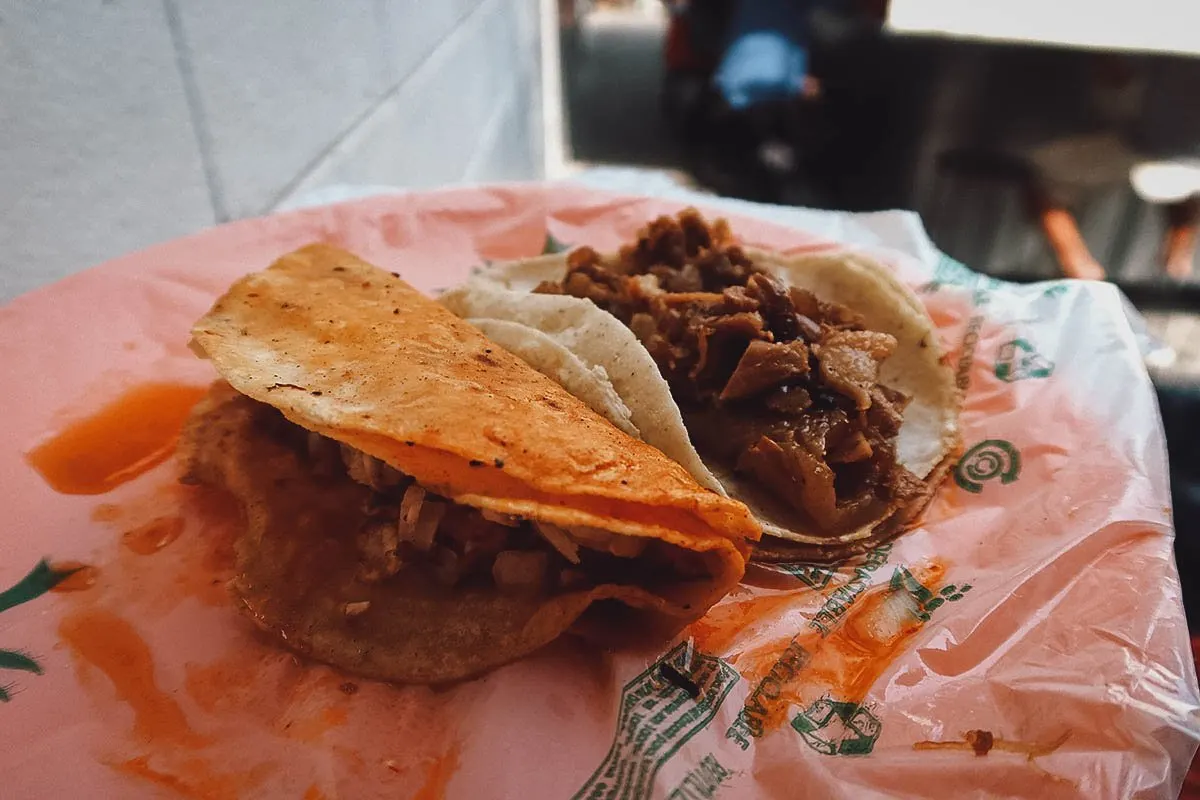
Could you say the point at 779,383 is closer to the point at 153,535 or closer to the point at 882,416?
the point at 882,416

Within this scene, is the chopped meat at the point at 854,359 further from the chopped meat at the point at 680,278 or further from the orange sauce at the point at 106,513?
the orange sauce at the point at 106,513

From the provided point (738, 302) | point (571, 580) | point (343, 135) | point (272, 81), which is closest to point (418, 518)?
point (571, 580)

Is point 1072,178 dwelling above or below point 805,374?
below

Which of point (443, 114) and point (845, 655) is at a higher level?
point (443, 114)

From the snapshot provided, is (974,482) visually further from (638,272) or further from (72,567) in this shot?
(72,567)

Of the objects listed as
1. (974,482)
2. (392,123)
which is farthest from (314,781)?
(392,123)
